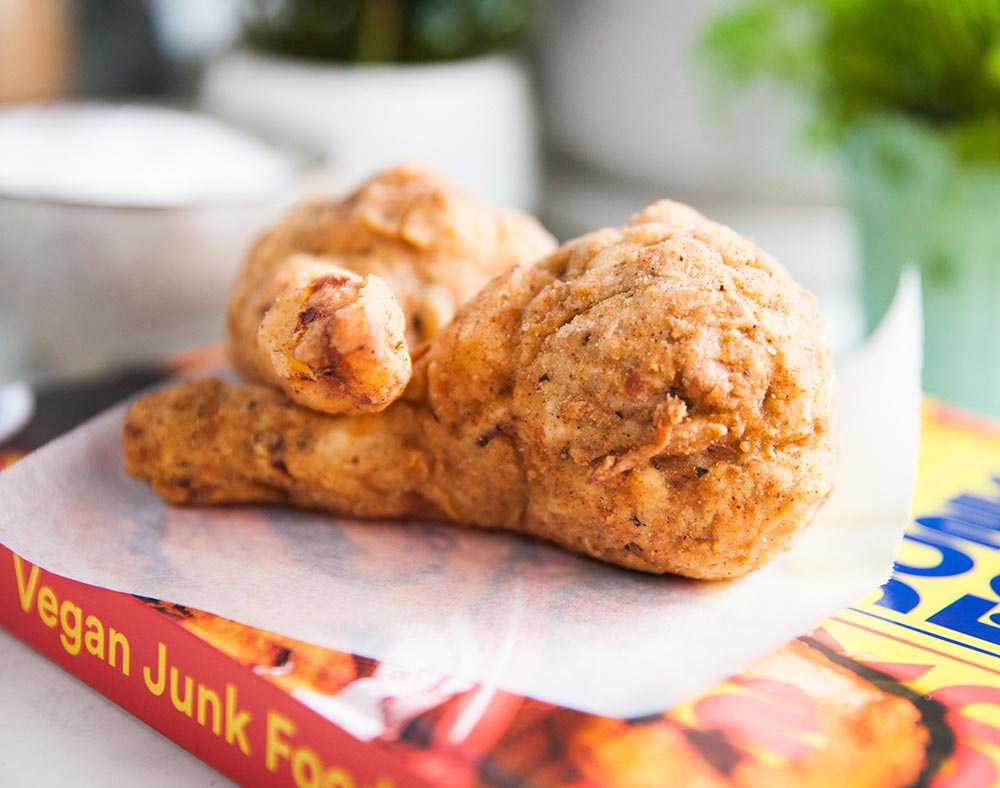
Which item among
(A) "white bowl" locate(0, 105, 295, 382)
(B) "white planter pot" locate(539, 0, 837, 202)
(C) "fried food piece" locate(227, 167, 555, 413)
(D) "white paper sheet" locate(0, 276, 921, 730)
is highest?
(B) "white planter pot" locate(539, 0, 837, 202)

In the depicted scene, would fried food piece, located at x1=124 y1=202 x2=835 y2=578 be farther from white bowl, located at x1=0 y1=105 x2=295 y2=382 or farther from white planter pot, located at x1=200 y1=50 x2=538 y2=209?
white planter pot, located at x1=200 y1=50 x2=538 y2=209

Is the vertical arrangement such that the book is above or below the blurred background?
below

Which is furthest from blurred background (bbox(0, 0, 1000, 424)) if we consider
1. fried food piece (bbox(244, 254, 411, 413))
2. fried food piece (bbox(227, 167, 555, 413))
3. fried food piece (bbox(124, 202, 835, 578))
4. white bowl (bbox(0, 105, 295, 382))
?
fried food piece (bbox(244, 254, 411, 413))

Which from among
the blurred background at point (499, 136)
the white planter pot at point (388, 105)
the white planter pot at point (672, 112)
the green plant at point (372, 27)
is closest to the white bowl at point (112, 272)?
the blurred background at point (499, 136)

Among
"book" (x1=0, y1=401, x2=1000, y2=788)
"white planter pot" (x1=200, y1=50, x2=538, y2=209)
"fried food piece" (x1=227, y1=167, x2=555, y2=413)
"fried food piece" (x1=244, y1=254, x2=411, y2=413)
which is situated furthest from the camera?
"white planter pot" (x1=200, y1=50, x2=538, y2=209)

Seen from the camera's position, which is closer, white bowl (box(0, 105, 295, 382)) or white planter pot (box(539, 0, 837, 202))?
white bowl (box(0, 105, 295, 382))

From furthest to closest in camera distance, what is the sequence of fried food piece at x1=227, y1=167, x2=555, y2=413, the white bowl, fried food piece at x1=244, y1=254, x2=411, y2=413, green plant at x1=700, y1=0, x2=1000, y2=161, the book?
green plant at x1=700, y1=0, x2=1000, y2=161, the white bowl, fried food piece at x1=227, y1=167, x2=555, y2=413, fried food piece at x1=244, y1=254, x2=411, y2=413, the book

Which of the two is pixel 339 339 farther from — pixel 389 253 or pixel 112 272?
pixel 112 272
